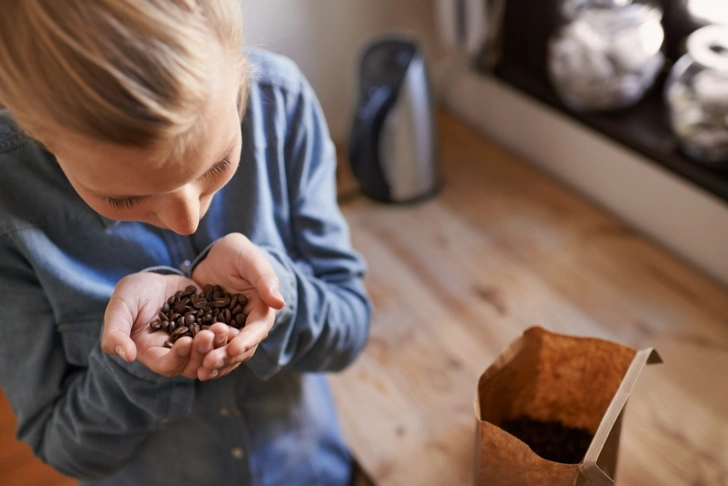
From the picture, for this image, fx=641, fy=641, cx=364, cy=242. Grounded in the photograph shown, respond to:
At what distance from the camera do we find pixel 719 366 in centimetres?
89

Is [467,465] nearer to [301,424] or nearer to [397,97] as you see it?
[301,424]

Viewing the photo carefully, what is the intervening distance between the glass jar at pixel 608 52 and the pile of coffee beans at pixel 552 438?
64 cm

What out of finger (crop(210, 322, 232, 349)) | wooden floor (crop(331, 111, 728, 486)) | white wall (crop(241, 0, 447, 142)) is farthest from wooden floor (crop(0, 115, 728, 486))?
finger (crop(210, 322, 232, 349))

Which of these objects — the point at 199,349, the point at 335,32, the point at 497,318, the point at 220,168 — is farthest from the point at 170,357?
the point at 335,32

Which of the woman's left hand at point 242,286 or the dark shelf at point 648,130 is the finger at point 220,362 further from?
the dark shelf at point 648,130

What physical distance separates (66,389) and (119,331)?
246 mm

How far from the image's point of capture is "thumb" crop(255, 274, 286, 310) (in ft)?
1.72

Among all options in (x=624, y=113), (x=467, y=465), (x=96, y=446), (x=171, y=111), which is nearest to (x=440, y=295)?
(x=467, y=465)

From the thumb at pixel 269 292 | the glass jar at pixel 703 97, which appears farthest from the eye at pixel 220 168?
the glass jar at pixel 703 97

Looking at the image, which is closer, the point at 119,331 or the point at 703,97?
the point at 119,331

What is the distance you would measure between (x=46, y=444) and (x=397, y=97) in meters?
0.83

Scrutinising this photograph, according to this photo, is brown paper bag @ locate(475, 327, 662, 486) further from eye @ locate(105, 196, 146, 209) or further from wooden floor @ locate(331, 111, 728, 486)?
eye @ locate(105, 196, 146, 209)

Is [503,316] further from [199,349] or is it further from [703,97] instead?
[199,349]

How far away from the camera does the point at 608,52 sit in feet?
3.50
